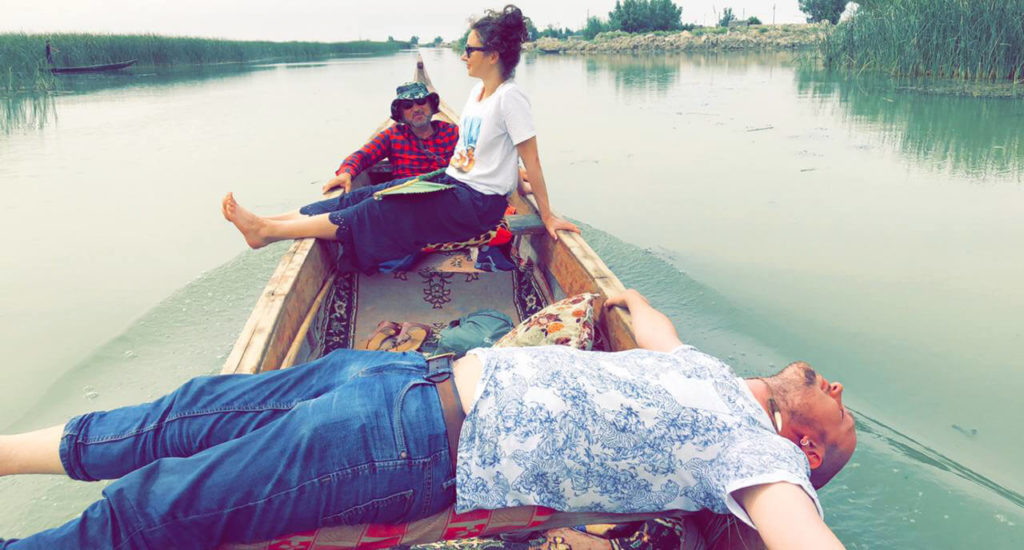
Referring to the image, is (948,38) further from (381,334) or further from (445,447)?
(445,447)

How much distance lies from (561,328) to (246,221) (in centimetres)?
156

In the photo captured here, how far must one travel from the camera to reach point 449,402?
130 centimetres

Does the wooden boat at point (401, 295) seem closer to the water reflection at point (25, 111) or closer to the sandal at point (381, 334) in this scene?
the sandal at point (381, 334)

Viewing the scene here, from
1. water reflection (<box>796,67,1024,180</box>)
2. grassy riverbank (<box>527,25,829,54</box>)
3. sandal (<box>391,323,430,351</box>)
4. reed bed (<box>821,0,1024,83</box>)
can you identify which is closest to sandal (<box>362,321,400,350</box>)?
sandal (<box>391,323,430,351</box>)

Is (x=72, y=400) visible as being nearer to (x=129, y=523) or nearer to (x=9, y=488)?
(x=9, y=488)

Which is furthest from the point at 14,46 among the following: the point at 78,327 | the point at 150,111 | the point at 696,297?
the point at 696,297

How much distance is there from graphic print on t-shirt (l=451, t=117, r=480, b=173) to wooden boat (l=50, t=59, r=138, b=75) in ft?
66.5

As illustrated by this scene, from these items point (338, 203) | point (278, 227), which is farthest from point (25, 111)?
point (278, 227)

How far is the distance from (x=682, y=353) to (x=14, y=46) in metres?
19.3

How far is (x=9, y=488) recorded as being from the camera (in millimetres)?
2422

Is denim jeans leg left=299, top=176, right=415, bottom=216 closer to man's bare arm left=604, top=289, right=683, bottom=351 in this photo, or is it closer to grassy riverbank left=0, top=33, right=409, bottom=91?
man's bare arm left=604, top=289, right=683, bottom=351

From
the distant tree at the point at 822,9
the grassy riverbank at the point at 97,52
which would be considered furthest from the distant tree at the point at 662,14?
the grassy riverbank at the point at 97,52

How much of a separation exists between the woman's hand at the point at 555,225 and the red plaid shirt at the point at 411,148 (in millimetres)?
1269

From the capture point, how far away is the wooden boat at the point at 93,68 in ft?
60.5
